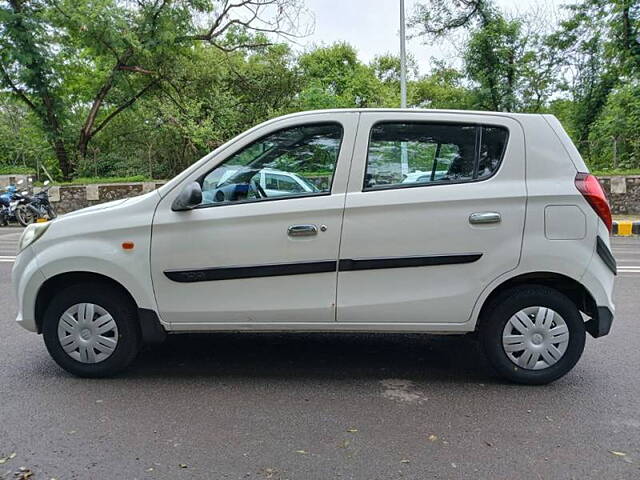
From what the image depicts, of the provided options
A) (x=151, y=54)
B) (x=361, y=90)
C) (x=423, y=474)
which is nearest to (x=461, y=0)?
(x=361, y=90)

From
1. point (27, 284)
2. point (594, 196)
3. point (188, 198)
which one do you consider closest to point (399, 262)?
point (594, 196)

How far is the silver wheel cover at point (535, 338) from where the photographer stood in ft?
11.9

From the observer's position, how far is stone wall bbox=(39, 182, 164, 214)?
656 inches

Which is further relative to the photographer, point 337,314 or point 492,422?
point 337,314

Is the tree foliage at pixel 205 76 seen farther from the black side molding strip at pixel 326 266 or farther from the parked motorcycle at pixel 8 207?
the black side molding strip at pixel 326 266

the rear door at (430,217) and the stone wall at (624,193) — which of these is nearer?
the rear door at (430,217)

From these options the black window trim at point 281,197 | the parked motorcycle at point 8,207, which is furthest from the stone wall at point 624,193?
the parked motorcycle at point 8,207

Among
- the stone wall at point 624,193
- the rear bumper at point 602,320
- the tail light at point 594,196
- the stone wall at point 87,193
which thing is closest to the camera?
the tail light at point 594,196

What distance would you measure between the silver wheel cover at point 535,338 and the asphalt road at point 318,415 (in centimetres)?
21

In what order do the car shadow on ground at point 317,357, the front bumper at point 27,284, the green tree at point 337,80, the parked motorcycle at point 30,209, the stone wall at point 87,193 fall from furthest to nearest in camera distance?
the green tree at point 337,80, the stone wall at point 87,193, the parked motorcycle at point 30,209, the car shadow on ground at point 317,357, the front bumper at point 27,284

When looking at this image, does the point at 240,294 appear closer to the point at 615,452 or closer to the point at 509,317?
the point at 509,317

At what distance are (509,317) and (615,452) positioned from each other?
A: 104 cm

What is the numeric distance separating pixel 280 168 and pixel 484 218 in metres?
1.45

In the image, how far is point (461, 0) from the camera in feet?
64.8
